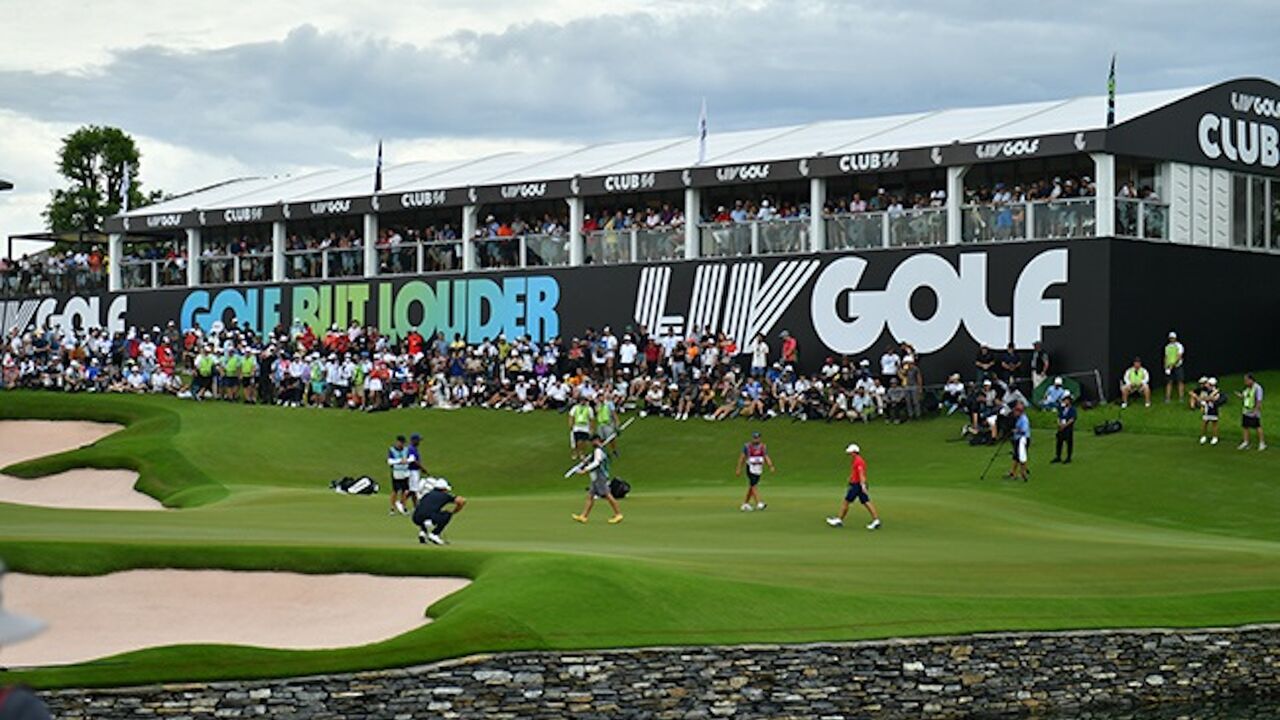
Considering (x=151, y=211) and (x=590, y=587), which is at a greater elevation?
(x=151, y=211)

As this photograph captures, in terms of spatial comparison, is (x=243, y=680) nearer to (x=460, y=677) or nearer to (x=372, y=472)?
(x=460, y=677)

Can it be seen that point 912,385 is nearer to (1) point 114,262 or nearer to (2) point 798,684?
(2) point 798,684

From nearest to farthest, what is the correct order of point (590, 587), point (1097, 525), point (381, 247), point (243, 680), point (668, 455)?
1. point (243, 680)
2. point (590, 587)
3. point (1097, 525)
4. point (668, 455)
5. point (381, 247)

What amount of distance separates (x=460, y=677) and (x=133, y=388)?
39.9 metres

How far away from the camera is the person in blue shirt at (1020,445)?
41.5 m

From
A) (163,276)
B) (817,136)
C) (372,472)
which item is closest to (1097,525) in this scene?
(372,472)

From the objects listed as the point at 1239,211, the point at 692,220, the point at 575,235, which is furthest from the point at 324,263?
the point at 1239,211

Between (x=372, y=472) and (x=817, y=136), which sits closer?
(x=372, y=472)

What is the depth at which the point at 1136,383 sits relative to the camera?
47.2m

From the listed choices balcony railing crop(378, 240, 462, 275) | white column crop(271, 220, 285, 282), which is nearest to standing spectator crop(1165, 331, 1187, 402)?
balcony railing crop(378, 240, 462, 275)

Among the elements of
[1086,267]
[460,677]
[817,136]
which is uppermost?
[817,136]

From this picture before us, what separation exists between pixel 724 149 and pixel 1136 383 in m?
16.7

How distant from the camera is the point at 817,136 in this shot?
5856 cm

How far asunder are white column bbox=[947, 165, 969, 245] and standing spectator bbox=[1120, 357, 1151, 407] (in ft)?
18.9
